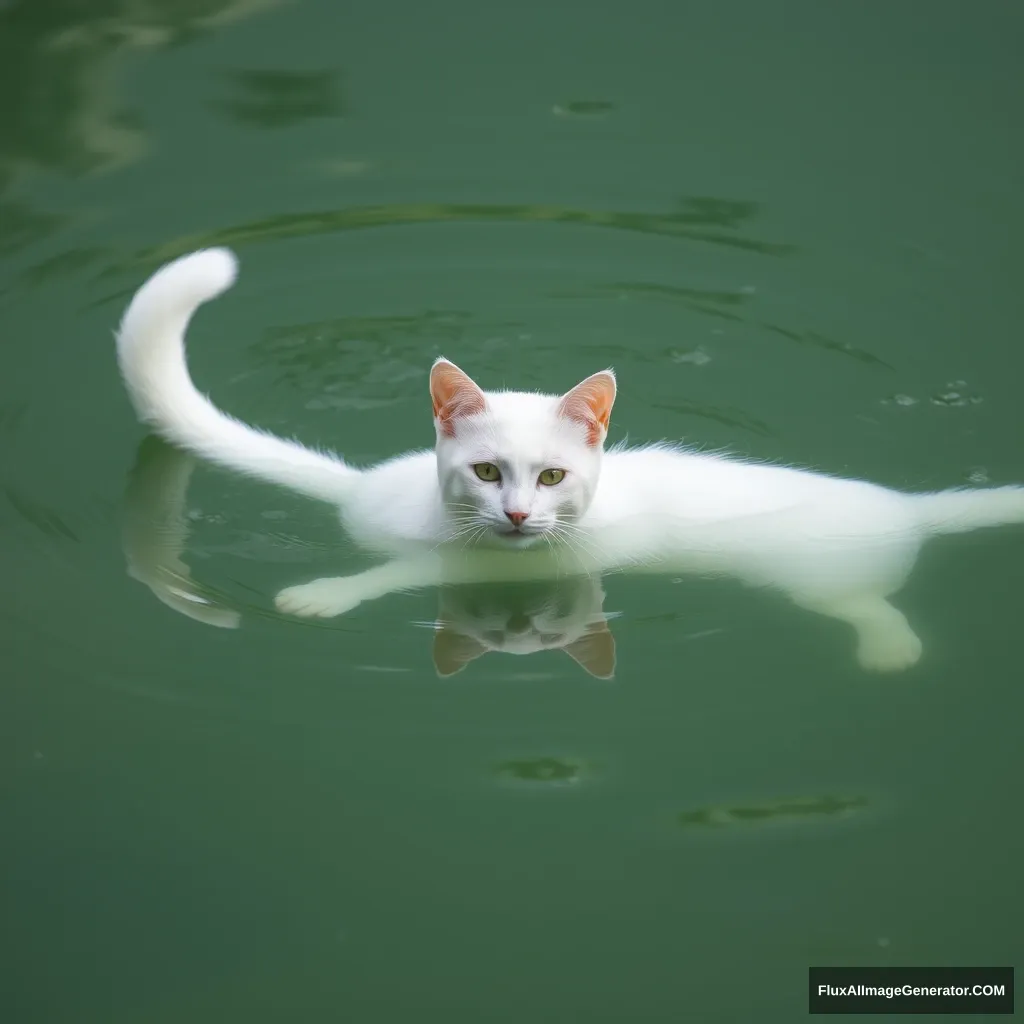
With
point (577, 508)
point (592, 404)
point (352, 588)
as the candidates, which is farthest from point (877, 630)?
point (352, 588)

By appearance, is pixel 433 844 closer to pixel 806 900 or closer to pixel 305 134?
pixel 806 900

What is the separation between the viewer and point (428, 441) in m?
4.52

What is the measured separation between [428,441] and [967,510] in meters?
1.62

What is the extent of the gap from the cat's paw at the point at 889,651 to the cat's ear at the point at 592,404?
0.85 m

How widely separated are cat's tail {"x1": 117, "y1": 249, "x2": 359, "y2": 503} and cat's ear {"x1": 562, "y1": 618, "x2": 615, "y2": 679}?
815 mm

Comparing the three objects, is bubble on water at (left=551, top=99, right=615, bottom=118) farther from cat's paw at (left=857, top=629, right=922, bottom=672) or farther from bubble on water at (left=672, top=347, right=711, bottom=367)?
cat's paw at (left=857, top=629, right=922, bottom=672)

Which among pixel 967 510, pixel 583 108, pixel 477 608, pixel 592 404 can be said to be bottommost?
pixel 477 608

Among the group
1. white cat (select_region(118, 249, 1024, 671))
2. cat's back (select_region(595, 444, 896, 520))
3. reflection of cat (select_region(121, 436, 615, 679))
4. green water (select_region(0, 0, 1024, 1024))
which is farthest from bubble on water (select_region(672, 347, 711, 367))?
reflection of cat (select_region(121, 436, 615, 679))

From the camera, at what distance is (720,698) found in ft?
11.5

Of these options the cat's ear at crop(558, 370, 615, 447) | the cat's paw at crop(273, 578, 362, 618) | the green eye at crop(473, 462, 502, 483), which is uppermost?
the cat's ear at crop(558, 370, 615, 447)

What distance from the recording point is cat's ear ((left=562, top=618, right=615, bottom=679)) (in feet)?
11.8

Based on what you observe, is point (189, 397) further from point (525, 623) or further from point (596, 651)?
point (596, 651)

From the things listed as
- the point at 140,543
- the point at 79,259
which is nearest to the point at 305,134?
the point at 79,259

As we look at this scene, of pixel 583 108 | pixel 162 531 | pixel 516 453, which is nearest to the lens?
pixel 516 453
